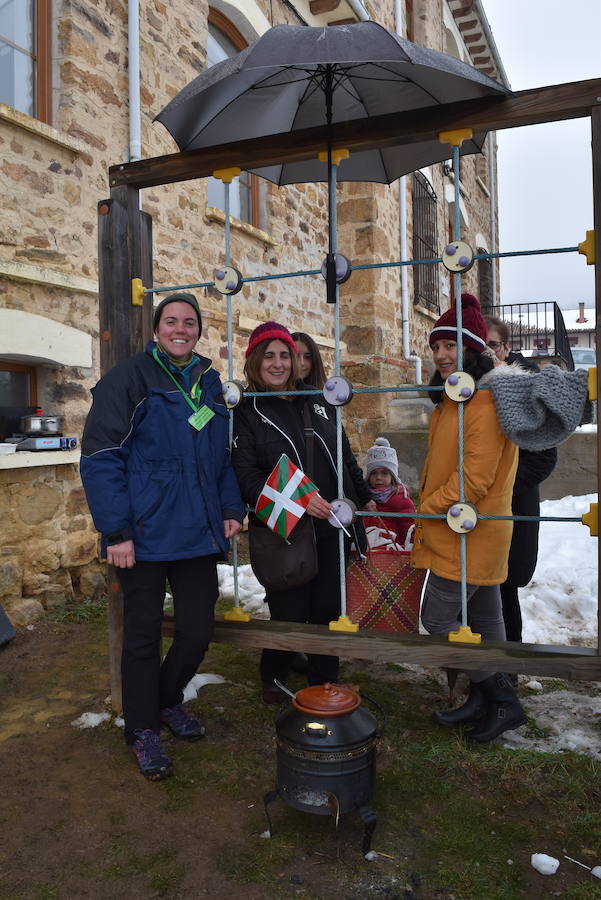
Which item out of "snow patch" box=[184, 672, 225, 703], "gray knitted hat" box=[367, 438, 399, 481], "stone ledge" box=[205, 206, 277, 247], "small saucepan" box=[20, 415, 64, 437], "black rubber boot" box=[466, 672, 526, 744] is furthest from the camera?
"stone ledge" box=[205, 206, 277, 247]

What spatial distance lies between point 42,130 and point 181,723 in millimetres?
3438

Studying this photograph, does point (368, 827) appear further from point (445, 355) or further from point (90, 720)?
point (445, 355)

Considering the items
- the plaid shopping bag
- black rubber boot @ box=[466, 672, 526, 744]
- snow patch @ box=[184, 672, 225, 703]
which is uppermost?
the plaid shopping bag

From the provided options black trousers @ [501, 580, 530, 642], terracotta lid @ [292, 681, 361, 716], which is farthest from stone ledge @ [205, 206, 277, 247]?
terracotta lid @ [292, 681, 361, 716]

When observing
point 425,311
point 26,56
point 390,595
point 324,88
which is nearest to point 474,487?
point 390,595

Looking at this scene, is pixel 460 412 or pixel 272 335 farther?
pixel 272 335

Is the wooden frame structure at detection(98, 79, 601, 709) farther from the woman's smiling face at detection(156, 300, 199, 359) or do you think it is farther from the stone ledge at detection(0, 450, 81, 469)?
the stone ledge at detection(0, 450, 81, 469)

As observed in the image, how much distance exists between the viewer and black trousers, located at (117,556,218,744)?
2.62 meters

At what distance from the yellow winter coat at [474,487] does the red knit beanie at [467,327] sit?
0.20 meters

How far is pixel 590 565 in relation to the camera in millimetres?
4797

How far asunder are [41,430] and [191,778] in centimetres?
246

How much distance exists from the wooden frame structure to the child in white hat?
0.87 meters

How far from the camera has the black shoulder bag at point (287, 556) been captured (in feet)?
9.10

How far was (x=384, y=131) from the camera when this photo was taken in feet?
7.89
